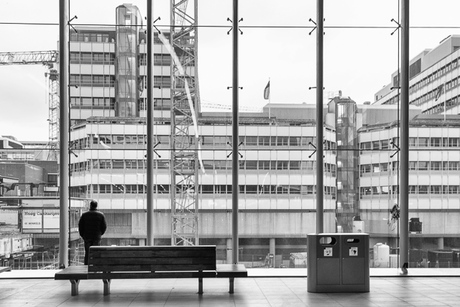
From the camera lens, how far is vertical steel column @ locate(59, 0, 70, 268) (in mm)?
9562

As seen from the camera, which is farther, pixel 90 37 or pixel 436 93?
pixel 436 93

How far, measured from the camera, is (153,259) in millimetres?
7105

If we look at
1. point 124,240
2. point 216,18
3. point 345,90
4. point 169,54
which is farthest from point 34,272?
point 345,90

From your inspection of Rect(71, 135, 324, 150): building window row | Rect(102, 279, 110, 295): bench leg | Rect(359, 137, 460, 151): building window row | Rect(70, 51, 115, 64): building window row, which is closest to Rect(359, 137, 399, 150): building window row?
Rect(359, 137, 460, 151): building window row

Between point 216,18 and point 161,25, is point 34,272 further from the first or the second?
point 216,18

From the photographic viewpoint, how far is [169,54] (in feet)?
33.5

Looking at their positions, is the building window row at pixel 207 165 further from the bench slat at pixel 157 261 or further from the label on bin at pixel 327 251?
the bench slat at pixel 157 261

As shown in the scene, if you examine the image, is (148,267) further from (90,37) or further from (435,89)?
(435,89)

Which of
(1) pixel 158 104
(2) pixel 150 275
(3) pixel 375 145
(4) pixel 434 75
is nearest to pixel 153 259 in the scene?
(2) pixel 150 275

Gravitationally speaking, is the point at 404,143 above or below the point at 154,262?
above

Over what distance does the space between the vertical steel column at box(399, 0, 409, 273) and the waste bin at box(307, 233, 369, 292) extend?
100 inches

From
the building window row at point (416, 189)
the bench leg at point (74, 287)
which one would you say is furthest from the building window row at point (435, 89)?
the bench leg at point (74, 287)

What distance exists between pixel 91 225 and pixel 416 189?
6.38 m

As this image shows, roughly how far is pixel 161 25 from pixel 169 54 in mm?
605
